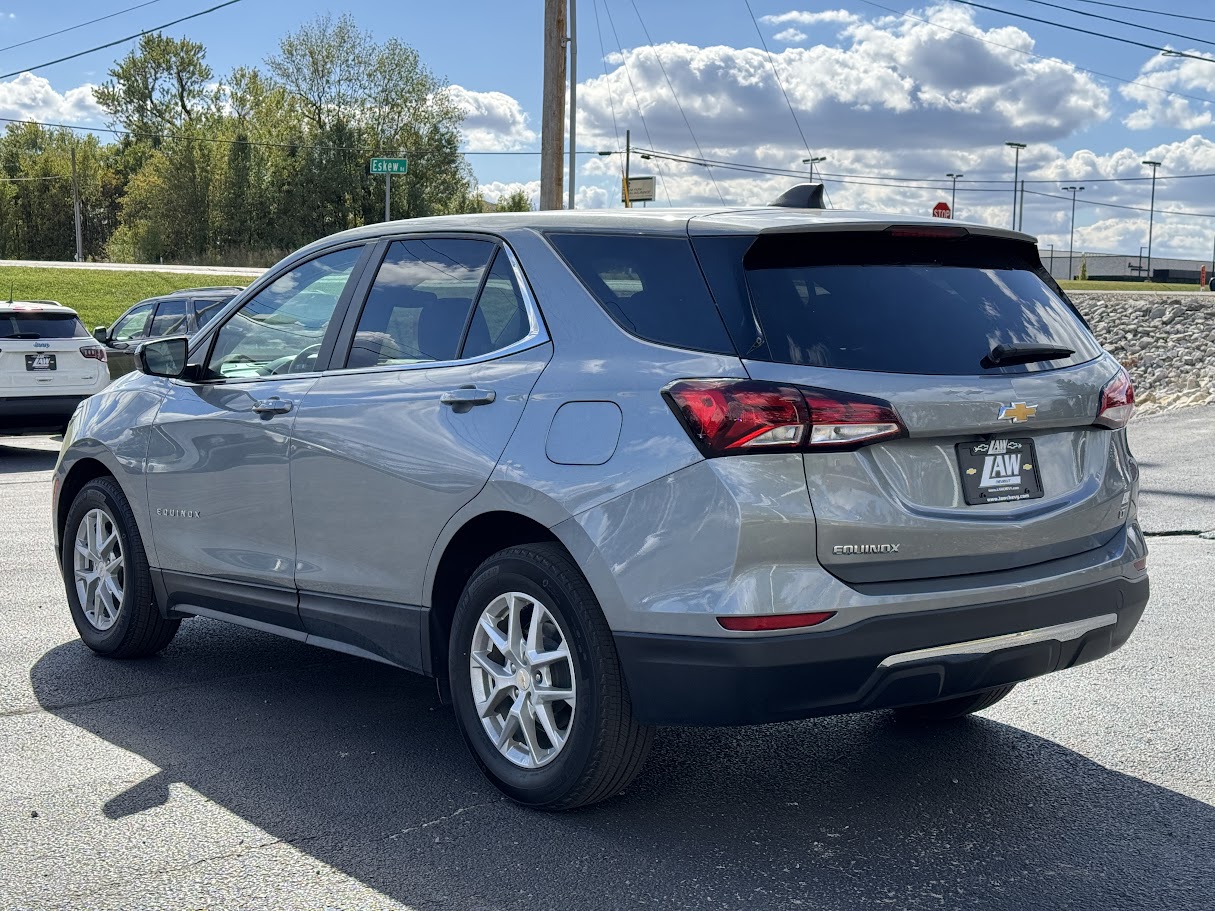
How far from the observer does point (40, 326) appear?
48.3 ft

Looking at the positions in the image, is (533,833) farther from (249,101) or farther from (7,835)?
(249,101)

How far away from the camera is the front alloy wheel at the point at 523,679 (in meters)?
4.08

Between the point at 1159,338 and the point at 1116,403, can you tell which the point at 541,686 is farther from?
the point at 1159,338

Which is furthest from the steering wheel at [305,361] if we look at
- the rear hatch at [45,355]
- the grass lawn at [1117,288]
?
the grass lawn at [1117,288]

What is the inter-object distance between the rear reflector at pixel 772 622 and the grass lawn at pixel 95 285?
34.4 metres

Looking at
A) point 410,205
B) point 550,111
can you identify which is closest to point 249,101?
point 410,205

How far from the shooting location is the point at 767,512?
11.7 feet

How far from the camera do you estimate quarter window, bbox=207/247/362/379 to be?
516 cm

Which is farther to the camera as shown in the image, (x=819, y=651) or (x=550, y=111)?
(x=550, y=111)

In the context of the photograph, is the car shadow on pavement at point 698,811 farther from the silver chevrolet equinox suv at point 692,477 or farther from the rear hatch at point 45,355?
the rear hatch at point 45,355

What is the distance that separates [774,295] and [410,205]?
66239 millimetres

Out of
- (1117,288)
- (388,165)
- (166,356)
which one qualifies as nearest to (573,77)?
(388,165)

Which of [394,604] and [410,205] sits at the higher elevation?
[410,205]

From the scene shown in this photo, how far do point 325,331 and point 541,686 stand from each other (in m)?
1.75
